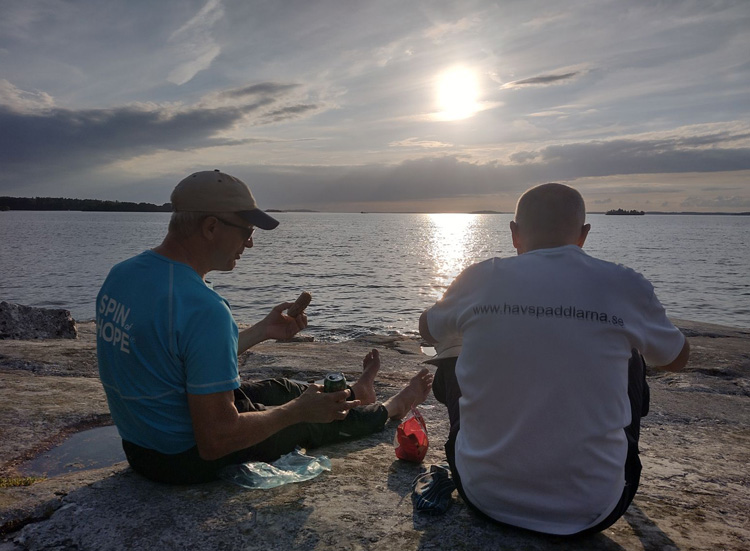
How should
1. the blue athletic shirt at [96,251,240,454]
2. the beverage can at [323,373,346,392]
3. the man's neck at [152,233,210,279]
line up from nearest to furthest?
1. the blue athletic shirt at [96,251,240,454]
2. the man's neck at [152,233,210,279]
3. the beverage can at [323,373,346,392]

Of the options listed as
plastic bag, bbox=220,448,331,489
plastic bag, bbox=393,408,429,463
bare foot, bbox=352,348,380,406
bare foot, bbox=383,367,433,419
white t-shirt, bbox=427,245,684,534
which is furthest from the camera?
bare foot, bbox=383,367,433,419

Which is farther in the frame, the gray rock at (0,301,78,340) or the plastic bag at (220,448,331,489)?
the gray rock at (0,301,78,340)

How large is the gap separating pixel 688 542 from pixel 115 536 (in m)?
3.00

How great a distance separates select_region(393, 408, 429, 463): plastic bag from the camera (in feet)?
12.7

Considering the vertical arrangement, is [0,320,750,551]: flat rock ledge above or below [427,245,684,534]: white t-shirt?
below

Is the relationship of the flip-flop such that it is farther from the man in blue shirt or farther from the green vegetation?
the green vegetation

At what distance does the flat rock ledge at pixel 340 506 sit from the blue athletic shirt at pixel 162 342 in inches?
18.9

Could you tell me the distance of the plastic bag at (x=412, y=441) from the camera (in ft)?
12.7

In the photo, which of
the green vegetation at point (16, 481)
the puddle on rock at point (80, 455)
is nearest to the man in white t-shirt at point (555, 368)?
the green vegetation at point (16, 481)

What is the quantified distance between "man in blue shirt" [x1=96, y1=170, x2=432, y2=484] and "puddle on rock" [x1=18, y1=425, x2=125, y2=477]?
3.86 feet

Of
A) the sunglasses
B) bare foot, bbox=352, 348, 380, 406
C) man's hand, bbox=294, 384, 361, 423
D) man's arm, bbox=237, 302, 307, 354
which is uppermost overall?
the sunglasses

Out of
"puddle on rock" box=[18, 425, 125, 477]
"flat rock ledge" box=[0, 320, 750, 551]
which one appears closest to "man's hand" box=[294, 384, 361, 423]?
"flat rock ledge" box=[0, 320, 750, 551]

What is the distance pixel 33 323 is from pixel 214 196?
962 cm

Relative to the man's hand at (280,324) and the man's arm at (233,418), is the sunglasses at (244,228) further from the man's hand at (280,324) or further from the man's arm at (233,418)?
the man's hand at (280,324)
